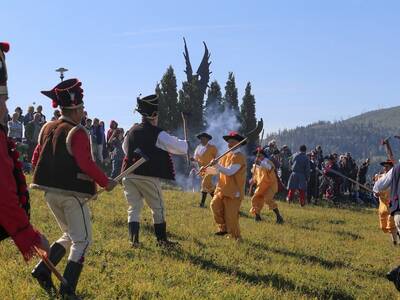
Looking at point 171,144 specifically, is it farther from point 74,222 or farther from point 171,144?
point 74,222

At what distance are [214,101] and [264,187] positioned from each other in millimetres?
31075

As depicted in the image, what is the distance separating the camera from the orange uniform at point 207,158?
1530cm

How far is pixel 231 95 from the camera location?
46.9 m

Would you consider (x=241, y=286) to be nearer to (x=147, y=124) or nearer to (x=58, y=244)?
(x=58, y=244)

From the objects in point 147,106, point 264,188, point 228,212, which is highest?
point 147,106

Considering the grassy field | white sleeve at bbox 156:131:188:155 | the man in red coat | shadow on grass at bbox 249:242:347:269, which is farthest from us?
shadow on grass at bbox 249:242:347:269

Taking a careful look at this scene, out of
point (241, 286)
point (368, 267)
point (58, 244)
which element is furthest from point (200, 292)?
point (368, 267)

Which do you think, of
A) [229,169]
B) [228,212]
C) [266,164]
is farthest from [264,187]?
[229,169]

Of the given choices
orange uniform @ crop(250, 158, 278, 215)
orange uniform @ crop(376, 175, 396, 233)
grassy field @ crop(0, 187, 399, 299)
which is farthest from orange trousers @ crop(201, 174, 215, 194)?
orange uniform @ crop(376, 175, 396, 233)

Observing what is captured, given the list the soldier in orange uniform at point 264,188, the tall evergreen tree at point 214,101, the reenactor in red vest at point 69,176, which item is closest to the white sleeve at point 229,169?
the soldier in orange uniform at point 264,188

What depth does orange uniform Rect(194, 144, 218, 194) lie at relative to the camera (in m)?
15.3

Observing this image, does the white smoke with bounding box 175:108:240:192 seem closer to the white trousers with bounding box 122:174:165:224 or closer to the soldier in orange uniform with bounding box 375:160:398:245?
the soldier in orange uniform with bounding box 375:160:398:245

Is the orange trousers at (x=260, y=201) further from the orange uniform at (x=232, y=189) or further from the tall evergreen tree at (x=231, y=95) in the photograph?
the tall evergreen tree at (x=231, y=95)

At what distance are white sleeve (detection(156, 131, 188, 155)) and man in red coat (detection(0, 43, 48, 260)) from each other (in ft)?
14.4
